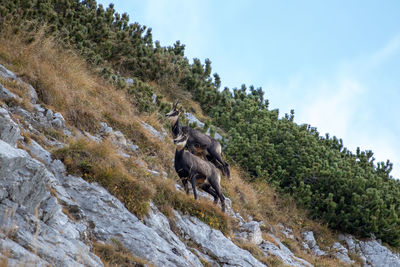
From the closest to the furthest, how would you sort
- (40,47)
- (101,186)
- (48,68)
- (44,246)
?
(44,246) < (101,186) < (48,68) < (40,47)

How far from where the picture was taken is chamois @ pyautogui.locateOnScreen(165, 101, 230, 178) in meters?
15.1

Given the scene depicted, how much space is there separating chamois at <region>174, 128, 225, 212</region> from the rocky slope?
0.61m

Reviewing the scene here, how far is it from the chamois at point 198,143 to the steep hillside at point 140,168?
2.30ft

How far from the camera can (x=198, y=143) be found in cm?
1549

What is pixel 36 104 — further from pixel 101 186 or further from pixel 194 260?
pixel 194 260

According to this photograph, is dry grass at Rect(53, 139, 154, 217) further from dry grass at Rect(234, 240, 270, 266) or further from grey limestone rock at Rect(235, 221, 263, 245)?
grey limestone rock at Rect(235, 221, 263, 245)

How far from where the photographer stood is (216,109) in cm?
2428

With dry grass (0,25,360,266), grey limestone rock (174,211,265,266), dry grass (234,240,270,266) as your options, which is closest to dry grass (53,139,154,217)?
dry grass (0,25,360,266)

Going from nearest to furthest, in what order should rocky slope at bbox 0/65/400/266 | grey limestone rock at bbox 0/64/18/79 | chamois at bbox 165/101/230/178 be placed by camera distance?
1. rocky slope at bbox 0/65/400/266
2. grey limestone rock at bbox 0/64/18/79
3. chamois at bbox 165/101/230/178

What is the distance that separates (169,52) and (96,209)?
18.5 meters

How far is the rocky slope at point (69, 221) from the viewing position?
6.07 m

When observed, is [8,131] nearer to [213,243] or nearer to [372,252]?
[213,243]

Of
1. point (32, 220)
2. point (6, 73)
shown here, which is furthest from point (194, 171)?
point (32, 220)

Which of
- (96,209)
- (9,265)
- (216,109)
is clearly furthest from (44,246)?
(216,109)
